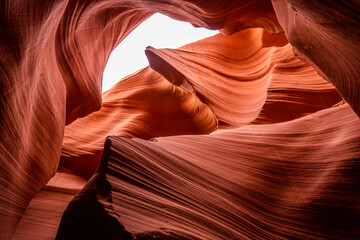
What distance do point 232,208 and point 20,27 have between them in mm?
2107

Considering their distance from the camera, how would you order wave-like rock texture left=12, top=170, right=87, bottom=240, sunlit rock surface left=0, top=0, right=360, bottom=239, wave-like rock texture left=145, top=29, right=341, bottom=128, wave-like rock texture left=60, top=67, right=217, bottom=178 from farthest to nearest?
wave-like rock texture left=60, top=67, right=217, bottom=178, wave-like rock texture left=145, top=29, right=341, bottom=128, wave-like rock texture left=12, top=170, right=87, bottom=240, sunlit rock surface left=0, top=0, right=360, bottom=239

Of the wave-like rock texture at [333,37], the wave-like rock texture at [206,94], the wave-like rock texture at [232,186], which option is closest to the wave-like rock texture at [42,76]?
the wave-like rock texture at [232,186]

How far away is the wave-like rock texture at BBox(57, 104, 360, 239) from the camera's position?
1.51m

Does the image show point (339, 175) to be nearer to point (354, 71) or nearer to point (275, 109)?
point (354, 71)

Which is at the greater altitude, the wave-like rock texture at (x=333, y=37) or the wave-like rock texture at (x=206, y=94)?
the wave-like rock texture at (x=333, y=37)

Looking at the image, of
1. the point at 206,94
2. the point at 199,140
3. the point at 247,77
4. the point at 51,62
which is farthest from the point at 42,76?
the point at 247,77

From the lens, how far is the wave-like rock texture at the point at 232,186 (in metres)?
1.51

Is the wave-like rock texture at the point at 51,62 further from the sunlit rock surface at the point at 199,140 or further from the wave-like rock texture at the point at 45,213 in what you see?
the wave-like rock texture at the point at 45,213

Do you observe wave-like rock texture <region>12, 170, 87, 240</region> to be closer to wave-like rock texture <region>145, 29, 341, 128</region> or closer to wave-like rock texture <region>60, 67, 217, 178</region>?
wave-like rock texture <region>60, 67, 217, 178</region>

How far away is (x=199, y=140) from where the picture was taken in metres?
2.88

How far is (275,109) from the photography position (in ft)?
15.9

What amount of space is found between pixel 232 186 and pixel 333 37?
51.9 inches

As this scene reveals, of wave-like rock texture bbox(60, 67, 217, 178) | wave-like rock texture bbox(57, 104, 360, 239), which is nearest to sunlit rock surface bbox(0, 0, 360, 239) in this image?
wave-like rock texture bbox(57, 104, 360, 239)

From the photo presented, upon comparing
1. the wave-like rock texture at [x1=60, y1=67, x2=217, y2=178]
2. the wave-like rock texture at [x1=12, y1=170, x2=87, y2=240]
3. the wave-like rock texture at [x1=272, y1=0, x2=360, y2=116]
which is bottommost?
the wave-like rock texture at [x1=12, y1=170, x2=87, y2=240]
